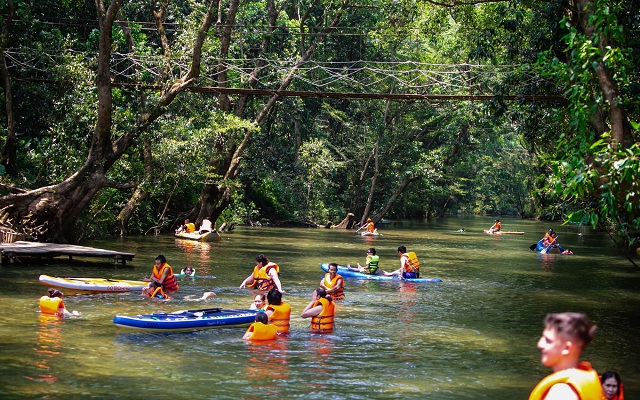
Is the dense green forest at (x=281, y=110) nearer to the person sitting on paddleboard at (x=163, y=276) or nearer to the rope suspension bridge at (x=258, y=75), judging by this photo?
the rope suspension bridge at (x=258, y=75)

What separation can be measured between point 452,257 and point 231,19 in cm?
1281

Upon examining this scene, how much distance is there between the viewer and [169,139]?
28.6 m

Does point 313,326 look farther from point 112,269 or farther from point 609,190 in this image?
point 112,269

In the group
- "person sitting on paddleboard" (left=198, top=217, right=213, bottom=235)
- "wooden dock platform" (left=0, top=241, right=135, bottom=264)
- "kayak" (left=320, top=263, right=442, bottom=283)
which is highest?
"person sitting on paddleboard" (left=198, top=217, right=213, bottom=235)

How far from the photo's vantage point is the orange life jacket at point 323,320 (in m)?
12.5

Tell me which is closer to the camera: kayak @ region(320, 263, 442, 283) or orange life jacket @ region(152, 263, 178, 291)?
orange life jacket @ region(152, 263, 178, 291)

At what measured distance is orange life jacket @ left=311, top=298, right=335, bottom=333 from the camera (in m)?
12.5

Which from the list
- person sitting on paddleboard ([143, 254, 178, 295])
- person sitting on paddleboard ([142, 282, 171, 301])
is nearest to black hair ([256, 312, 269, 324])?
person sitting on paddleboard ([142, 282, 171, 301])

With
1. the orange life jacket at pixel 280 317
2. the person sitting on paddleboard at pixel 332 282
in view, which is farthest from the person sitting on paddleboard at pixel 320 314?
the person sitting on paddleboard at pixel 332 282

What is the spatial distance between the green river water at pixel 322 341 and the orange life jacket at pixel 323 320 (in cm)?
27

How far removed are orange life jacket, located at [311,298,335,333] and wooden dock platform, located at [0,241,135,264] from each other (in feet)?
32.1

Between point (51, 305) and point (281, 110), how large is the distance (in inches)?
1225

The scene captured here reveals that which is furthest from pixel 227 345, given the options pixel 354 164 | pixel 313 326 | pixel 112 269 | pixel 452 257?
pixel 354 164

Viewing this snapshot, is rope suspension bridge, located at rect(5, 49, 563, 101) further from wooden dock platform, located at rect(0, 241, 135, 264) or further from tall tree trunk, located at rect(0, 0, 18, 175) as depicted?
wooden dock platform, located at rect(0, 241, 135, 264)
